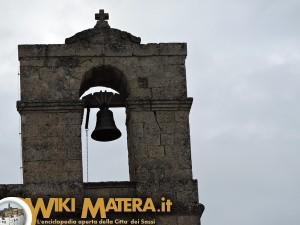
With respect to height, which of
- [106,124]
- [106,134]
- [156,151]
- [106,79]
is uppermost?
[106,79]

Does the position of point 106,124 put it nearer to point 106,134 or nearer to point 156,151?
point 106,134

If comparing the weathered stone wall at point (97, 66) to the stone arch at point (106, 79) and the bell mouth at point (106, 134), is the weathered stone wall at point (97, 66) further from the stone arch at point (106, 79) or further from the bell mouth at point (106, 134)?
the bell mouth at point (106, 134)

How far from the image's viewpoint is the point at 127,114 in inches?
1465

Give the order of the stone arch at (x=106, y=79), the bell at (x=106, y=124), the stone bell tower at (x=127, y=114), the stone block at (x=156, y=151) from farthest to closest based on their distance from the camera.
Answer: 1. the bell at (x=106, y=124)
2. the stone arch at (x=106, y=79)
3. the stone block at (x=156, y=151)
4. the stone bell tower at (x=127, y=114)

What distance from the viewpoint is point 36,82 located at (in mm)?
36938

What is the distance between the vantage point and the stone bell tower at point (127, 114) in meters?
36.2

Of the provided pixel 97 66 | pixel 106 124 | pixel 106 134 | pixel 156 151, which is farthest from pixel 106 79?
pixel 156 151

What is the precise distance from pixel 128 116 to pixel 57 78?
145 cm

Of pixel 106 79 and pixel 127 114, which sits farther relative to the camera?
pixel 106 79

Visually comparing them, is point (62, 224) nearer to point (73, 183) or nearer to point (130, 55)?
point (73, 183)

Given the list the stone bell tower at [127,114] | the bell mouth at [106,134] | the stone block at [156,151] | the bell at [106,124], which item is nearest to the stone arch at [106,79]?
the stone bell tower at [127,114]

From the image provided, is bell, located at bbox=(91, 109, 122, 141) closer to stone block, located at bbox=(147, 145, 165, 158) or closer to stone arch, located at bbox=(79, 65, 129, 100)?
stone arch, located at bbox=(79, 65, 129, 100)

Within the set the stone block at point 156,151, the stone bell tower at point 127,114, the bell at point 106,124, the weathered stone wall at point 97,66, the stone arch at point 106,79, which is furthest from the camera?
the bell at point 106,124

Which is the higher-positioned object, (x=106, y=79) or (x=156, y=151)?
(x=106, y=79)
